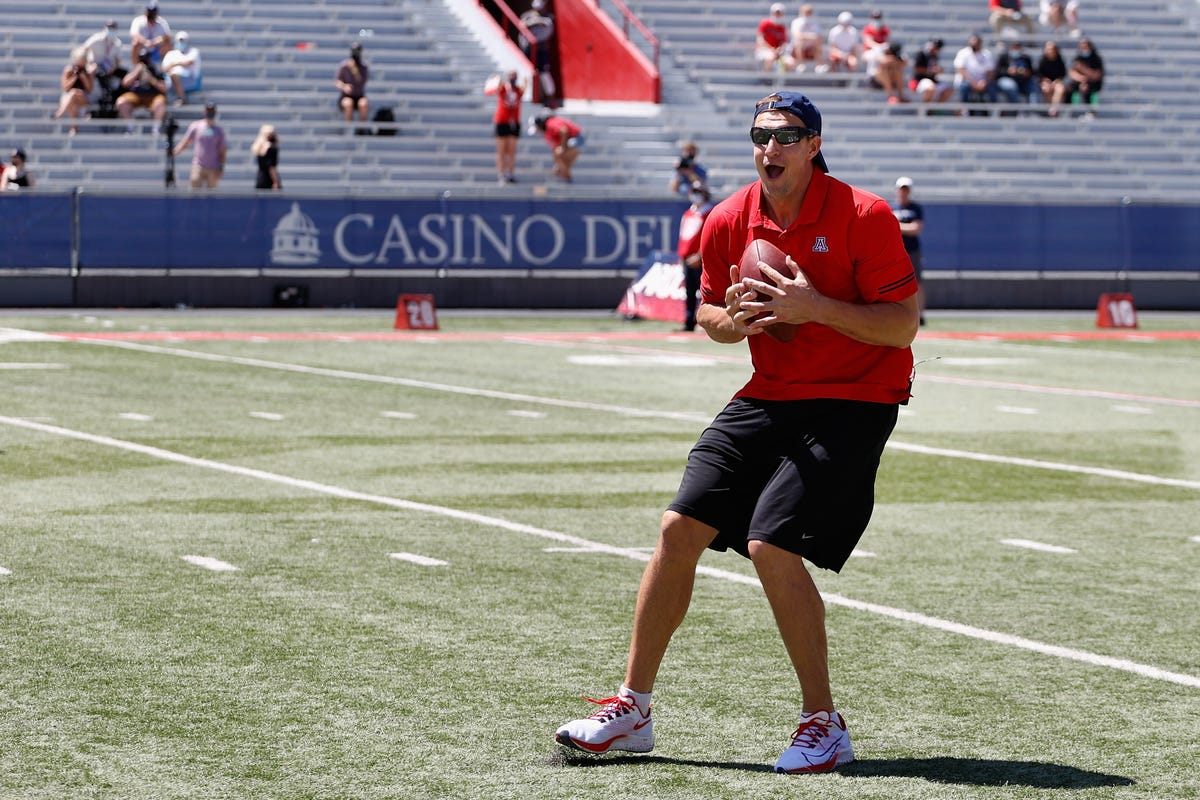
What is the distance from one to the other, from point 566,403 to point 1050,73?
1042 inches

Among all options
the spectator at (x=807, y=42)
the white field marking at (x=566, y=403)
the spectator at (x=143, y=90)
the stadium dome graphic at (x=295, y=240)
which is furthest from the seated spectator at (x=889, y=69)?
the white field marking at (x=566, y=403)

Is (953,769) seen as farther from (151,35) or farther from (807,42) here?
(807,42)

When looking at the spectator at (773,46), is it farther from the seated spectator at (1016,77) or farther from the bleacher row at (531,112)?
the seated spectator at (1016,77)

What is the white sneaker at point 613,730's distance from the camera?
18.1 feet

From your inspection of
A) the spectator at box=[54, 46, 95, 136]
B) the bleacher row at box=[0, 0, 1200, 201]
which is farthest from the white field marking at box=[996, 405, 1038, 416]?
→ the spectator at box=[54, 46, 95, 136]

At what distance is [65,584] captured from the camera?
8125 millimetres

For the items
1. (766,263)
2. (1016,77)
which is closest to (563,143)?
(1016,77)

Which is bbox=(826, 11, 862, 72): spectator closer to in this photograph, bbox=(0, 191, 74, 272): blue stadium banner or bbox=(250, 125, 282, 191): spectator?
bbox=(250, 125, 282, 191): spectator

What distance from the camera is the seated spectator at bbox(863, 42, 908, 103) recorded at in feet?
128

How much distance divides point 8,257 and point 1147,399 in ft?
57.2

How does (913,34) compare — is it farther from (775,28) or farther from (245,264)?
(245,264)

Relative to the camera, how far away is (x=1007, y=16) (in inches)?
1645

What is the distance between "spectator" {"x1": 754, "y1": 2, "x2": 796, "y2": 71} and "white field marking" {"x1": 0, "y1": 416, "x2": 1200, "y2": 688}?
2678cm

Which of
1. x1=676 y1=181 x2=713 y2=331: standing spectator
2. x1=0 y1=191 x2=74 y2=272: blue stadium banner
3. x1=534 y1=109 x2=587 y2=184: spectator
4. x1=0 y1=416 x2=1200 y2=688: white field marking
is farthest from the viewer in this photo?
x1=534 y1=109 x2=587 y2=184: spectator
